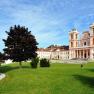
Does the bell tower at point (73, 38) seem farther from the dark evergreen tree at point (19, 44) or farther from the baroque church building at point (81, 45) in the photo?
the dark evergreen tree at point (19, 44)

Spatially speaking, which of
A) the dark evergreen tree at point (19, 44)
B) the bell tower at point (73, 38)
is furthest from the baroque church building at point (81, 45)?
the dark evergreen tree at point (19, 44)

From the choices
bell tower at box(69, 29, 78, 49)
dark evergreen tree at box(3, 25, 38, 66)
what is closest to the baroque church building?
bell tower at box(69, 29, 78, 49)

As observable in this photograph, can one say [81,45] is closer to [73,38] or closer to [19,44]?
[73,38]

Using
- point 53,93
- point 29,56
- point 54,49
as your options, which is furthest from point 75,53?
point 53,93

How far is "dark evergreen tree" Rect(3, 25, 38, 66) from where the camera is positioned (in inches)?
1822

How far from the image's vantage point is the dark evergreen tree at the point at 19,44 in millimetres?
46281

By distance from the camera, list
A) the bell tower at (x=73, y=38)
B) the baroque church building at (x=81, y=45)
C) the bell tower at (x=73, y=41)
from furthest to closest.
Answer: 1. the bell tower at (x=73, y=38)
2. the bell tower at (x=73, y=41)
3. the baroque church building at (x=81, y=45)

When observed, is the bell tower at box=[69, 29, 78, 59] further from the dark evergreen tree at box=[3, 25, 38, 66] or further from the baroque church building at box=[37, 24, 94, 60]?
the dark evergreen tree at box=[3, 25, 38, 66]

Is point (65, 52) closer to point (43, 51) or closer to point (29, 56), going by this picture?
point (43, 51)

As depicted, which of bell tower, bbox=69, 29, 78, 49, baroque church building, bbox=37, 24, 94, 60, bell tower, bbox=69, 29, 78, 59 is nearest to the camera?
baroque church building, bbox=37, 24, 94, 60

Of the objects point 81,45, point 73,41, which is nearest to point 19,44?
point 81,45

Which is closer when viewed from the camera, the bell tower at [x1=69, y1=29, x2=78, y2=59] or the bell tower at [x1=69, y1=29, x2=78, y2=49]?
the bell tower at [x1=69, y1=29, x2=78, y2=59]

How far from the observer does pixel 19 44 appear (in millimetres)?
46719

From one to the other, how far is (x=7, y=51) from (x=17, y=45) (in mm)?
2082
